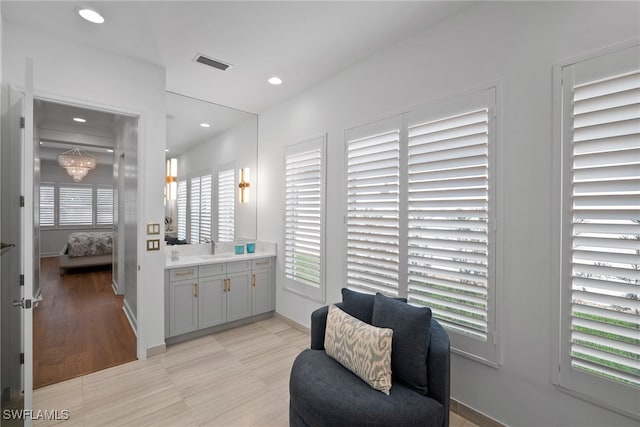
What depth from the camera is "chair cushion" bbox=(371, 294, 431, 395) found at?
5.52 feet

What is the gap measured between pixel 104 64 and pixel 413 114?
2904mm

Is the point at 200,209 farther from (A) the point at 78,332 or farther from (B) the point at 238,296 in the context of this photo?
(A) the point at 78,332

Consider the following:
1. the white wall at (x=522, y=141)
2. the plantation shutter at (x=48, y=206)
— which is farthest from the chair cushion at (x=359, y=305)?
the plantation shutter at (x=48, y=206)

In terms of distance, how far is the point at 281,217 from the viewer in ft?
13.0

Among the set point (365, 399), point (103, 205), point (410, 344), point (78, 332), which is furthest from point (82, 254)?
point (410, 344)

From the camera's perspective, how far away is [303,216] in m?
3.60

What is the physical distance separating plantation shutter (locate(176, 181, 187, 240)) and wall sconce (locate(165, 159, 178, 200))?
125 millimetres

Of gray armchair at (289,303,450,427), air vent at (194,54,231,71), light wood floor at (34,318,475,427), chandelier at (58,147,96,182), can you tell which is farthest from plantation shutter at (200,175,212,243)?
chandelier at (58,147,96,182)

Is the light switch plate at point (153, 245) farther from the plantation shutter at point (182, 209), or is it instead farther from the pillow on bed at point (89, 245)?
the pillow on bed at point (89, 245)

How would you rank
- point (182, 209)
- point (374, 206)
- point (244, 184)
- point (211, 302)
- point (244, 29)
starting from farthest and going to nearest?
point (244, 184) → point (182, 209) → point (211, 302) → point (374, 206) → point (244, 29)

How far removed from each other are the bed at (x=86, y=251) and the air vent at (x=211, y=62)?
6.03m

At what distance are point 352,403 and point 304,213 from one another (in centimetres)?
229

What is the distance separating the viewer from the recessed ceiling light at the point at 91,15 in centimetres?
220

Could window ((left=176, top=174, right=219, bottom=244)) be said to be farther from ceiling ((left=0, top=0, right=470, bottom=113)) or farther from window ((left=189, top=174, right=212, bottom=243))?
ceiling ((left=0, top=0, right=470, bottom=113))
